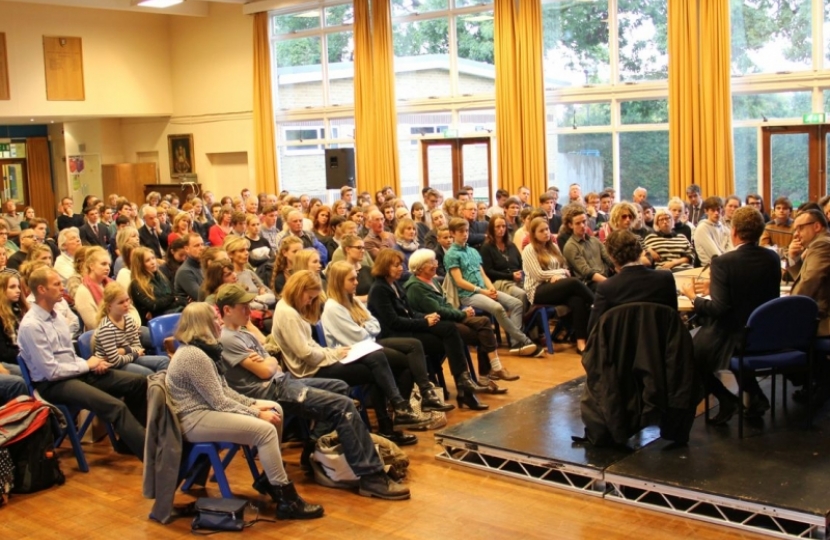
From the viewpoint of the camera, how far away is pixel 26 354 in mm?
4957

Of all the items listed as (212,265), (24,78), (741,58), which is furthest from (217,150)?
(212,265)

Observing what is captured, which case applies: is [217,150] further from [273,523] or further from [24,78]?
[273,523]

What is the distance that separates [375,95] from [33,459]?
11.3 meters

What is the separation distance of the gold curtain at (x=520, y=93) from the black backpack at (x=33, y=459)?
964cm

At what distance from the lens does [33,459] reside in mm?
4852

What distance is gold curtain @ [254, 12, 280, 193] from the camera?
1666 centimetres

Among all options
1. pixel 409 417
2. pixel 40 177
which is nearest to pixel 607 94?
pixel 409 417

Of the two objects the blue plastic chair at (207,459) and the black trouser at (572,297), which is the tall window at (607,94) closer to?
the black trouser at (572,297)

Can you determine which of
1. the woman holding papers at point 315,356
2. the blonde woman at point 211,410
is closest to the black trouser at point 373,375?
the woman holding papers at point 315,356

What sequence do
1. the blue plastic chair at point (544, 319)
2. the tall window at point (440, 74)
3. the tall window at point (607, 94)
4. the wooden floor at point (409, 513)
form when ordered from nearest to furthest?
the wooden floor at point (409, 513)
the blue plastic chair at point (544, 319)
the tall window at point (607, 94)
the tall window at point (440, 74)

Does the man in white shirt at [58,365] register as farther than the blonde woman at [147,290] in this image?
No

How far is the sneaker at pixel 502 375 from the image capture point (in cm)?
674

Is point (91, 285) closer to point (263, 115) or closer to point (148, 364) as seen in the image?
point (148, 364)

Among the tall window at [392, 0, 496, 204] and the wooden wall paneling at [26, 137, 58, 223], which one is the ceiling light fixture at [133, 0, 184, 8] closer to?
the tall window at [392, 0, 496, 204]
